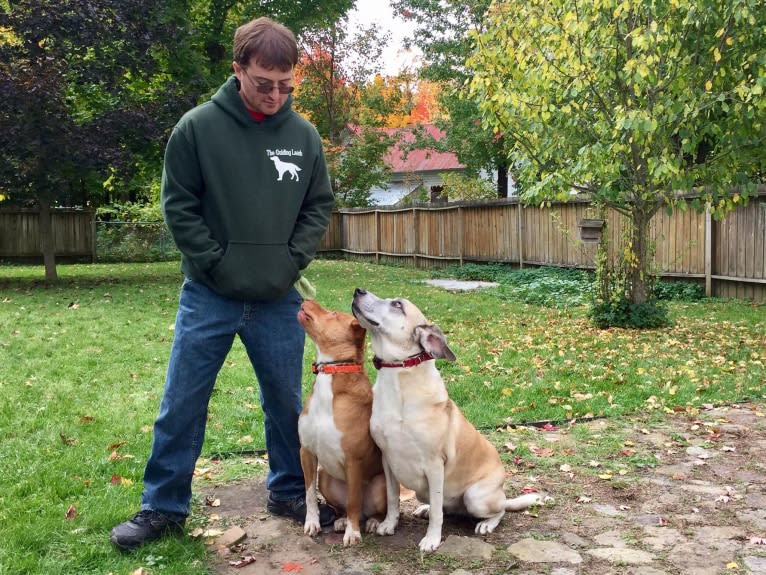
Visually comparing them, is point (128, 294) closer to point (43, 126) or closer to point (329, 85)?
point (43, 126)

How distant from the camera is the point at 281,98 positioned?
3.34 meters

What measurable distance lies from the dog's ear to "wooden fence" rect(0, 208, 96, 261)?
21.5 meters

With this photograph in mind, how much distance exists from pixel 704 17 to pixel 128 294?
10666mm

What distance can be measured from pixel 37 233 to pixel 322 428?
72.1 feet

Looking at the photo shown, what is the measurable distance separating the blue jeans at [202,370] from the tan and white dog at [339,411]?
0.59ft

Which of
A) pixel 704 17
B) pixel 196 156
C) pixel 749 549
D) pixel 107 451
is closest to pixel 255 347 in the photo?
pixel 196 156

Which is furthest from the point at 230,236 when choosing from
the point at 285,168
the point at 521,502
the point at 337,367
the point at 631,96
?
the point at 631,96

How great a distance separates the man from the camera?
3262 mm

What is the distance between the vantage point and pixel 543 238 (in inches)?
660

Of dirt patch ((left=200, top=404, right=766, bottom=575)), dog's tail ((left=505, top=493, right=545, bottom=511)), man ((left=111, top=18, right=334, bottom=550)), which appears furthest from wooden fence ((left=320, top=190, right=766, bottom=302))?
man ((left=111, top=18, right=334, bottom=550))

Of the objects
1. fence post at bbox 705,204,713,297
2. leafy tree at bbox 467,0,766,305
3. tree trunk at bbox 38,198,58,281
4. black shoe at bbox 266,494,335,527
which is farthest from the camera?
tree trunk at bbox 38,198,58,281

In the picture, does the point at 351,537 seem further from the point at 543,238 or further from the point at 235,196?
the point at 543,238

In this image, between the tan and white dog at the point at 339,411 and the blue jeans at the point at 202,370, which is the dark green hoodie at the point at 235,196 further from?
the tan and white dog at the point at 339,411

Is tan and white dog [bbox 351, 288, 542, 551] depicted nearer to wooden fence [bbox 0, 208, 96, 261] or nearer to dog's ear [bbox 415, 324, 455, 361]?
dog's ear [bbox 415, 324, 455, 361]
